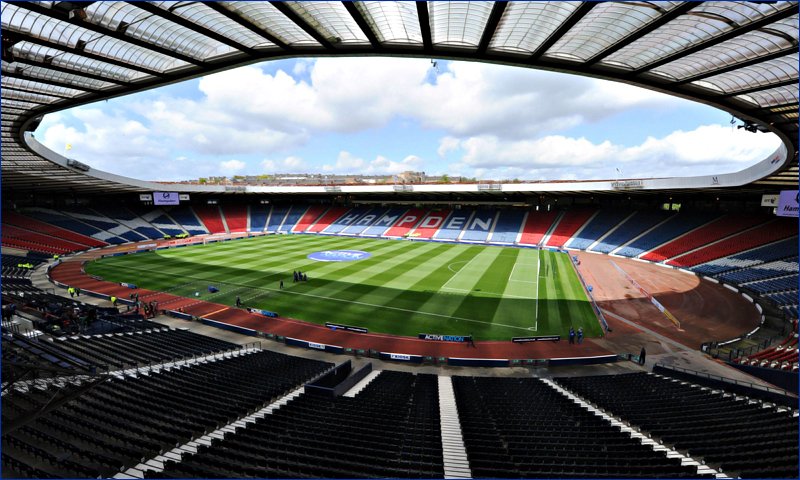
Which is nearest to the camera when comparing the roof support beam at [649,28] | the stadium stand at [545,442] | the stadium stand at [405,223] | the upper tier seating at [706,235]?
the stadium stand at [545,442]

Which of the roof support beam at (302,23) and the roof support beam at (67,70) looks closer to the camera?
the roof support beam at (302,23)

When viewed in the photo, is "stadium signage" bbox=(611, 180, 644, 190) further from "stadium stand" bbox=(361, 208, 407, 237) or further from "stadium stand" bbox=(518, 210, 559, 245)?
"stadium stand" bbox=(361, 208, 407, 237)

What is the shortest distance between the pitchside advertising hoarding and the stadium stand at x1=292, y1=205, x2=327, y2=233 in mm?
70982

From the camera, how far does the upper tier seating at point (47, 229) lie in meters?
53.8

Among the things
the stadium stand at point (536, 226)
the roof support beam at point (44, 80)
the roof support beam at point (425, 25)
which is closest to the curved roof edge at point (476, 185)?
the stadium stand at point (536, 226)

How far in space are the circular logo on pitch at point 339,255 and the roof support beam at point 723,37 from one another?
37.5 m

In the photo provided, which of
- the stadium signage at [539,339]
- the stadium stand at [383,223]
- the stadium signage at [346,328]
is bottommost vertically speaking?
the stadium signage at [346,328]

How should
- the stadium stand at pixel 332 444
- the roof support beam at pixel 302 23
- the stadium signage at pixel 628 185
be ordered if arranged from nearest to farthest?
the stadium stand at pixel 332 444
the roof support beam at pixel 302 23
the stadium signage at pixel 628 185

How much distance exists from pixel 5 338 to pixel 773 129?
3872 centimetres

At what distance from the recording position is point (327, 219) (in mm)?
79000

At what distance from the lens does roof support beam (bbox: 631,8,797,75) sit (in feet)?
34.1

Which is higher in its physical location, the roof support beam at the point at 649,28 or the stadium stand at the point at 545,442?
the roof support beam at the point at 649,28

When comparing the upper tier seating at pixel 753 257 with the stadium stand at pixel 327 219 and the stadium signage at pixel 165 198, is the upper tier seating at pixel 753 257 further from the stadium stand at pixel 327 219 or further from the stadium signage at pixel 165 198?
the stadium signage at pixel 165 198

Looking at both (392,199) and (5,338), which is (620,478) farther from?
(392,199)
